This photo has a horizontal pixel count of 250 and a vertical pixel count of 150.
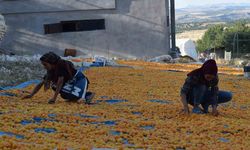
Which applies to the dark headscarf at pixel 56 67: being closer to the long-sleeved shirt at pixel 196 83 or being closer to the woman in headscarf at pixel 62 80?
the woman in headscarf at pixel 62 80

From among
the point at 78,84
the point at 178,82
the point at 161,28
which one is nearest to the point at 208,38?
the point at 161,28

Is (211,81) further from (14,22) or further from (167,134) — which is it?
(14,22)

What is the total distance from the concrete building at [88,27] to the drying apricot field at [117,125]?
1589cm

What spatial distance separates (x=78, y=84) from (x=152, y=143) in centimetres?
327

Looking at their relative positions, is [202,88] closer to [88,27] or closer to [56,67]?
[56,67]

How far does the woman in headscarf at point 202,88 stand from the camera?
300 inches

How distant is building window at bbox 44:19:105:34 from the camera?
26.5 meters

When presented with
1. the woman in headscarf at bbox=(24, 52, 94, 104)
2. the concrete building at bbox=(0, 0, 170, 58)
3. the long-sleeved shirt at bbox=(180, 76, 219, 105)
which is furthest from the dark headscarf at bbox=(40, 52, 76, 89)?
the concrete building at bbox=(0, 0, 170, 58)

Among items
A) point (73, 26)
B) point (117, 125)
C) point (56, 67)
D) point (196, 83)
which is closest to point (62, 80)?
point (56, 67)

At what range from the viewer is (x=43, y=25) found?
86.2 feet

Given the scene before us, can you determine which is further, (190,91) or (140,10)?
(140,10)

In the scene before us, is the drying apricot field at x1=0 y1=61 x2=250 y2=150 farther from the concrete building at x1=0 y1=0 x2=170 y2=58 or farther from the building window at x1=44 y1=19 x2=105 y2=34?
the building window at x1=44 y1=19 x2=105 y2=34

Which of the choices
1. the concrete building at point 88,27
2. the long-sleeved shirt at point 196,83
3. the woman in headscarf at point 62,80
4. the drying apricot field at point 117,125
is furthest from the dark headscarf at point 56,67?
the concrete building at point 88,27

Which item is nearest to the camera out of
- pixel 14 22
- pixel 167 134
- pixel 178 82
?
pixel 167 134
